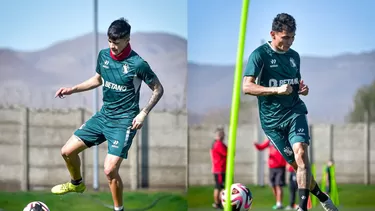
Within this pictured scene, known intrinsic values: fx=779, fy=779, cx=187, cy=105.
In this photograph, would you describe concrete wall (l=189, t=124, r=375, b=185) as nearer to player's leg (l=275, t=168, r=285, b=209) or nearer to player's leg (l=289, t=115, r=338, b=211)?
player's leg (l=275, t=168, r=285, b=209)

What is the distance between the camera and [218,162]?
530 inches

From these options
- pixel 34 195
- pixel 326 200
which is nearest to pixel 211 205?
pixel 34 195

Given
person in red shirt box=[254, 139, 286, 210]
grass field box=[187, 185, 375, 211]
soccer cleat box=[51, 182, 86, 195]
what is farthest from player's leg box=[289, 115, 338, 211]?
grass field box=[187, 185, 375, 211]

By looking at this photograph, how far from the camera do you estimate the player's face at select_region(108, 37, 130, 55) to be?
25.9 ft

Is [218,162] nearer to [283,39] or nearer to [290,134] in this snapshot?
[290,134]

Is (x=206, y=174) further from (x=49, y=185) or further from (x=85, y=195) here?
(x=85, y=195)

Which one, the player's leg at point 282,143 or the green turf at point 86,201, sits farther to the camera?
the green turf at point 86,201

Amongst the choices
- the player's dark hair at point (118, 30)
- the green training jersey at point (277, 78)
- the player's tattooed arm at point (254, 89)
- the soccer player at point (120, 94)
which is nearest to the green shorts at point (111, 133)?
the soccer player at point (120, 94)

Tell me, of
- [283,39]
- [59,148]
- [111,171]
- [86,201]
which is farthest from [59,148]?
[283,39]

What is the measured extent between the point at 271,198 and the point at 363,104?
8.73 ft

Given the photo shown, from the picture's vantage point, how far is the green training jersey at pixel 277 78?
7594 mm

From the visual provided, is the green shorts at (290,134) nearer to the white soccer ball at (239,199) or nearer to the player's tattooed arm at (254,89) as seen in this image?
the player's tattooed arm at (254,89)

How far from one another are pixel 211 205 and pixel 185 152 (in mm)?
1655

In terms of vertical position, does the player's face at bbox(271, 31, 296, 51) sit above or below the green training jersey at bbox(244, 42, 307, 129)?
above
